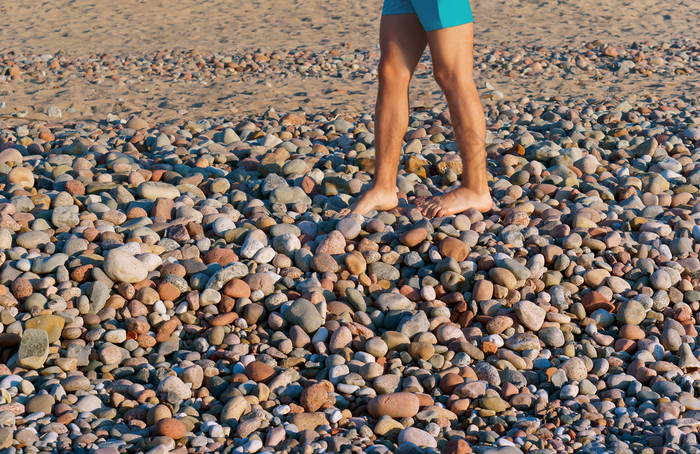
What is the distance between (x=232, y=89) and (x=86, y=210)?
303cm

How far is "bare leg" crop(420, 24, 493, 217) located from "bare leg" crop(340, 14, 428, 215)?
4.6 inches

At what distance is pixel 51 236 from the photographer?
283 cm

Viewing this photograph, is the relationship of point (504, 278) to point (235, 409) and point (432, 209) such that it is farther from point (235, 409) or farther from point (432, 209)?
point (235, 409)

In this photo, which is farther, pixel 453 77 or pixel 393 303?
pixel 453 77

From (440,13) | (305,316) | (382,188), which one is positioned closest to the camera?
(305,316)

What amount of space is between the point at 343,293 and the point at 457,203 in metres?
0.81

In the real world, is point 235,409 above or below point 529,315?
above

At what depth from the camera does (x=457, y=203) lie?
312 cm

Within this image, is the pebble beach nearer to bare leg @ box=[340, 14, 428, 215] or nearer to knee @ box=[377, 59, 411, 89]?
bare leg @ box=[340, 14, 428, 215]

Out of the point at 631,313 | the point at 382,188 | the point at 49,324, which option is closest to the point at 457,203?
the point at 382,188

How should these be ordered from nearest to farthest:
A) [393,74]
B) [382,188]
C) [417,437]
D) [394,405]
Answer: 1. [417,437]
2. [394,405]
3. [393,74]
4. [382,188]

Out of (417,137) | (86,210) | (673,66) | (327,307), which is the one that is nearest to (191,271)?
(327,307)

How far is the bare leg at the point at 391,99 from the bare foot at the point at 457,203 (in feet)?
0.55

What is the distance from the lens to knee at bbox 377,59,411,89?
303cm
